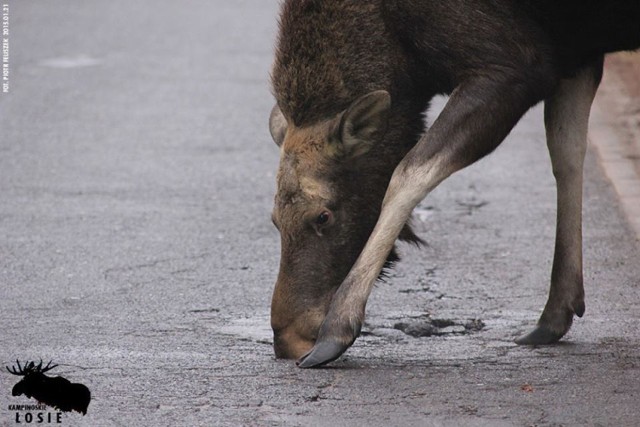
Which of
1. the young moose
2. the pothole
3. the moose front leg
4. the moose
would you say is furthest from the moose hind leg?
the moose

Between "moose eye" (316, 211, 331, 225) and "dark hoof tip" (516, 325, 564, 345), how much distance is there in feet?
3.46

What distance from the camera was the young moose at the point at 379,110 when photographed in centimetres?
621

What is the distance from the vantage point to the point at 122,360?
249 inches

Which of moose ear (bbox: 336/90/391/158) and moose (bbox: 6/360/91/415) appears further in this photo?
moose ear (bbox: 336/90/391/158)

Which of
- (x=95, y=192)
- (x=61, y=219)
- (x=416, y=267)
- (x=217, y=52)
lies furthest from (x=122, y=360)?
(x=217, y=52)

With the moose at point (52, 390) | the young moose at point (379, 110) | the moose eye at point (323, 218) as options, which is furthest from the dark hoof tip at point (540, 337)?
the moose at point (52, 390)

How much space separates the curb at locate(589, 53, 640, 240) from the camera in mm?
9867

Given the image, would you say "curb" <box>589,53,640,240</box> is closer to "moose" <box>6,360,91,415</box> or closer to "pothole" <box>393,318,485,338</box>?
"pothole" <box>393,318,485,338</box>

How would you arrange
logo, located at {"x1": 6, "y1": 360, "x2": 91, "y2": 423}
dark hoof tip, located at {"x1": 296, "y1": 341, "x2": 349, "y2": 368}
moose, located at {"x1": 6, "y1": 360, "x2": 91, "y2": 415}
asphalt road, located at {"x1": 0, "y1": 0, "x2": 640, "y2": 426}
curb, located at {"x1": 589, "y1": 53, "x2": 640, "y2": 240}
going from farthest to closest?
curb, located at {"x1": 589, "y1": 53, "x2": 640, "y2": 240}
dark hoof tip, located at {"x1": 296, "y1": 341, "x2": 349, "y2": 368}
asphalt road, located at {"x1": 0, "y1": 0, "x2": 640, "y2": 426}
moose, located at {"x1": 6, "y1": 360, "x2": 91, "y2": 415}
logo, located at {"x1": 6, "y1": 360, "x2": 91, "y2": 423}

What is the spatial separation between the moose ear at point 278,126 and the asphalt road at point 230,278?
898mm

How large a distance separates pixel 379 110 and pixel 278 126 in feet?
1.99

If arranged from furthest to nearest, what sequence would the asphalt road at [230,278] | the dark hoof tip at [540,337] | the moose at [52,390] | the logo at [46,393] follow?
1. the dark hoof tip at [540,337]
2. the asphalt road at [230,278]
3. the moose at [52,390]
4. the logo at [46,393]

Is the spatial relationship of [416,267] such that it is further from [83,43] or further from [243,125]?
[83,43]
